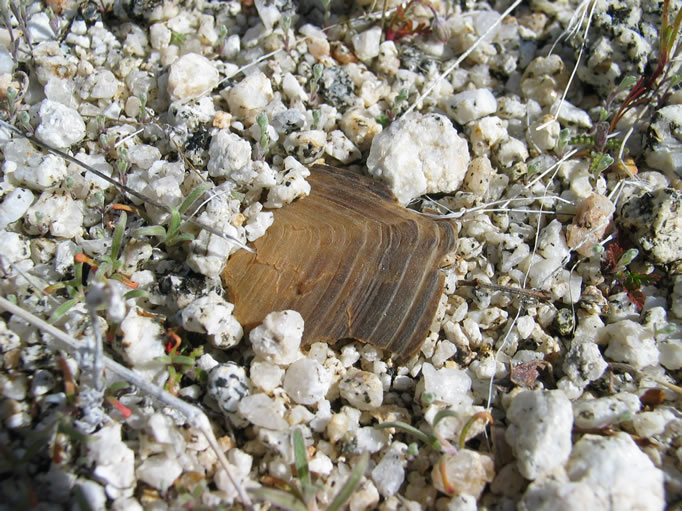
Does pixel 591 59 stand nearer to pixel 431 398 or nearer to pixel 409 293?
pixel 409 293

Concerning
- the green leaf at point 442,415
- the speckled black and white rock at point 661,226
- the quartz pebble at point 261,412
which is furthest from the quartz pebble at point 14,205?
the speckled black and white rock at point 661,226

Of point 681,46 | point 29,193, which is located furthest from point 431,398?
point 681,46

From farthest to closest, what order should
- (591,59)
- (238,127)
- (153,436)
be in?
(591,59), (238,127), (153,436)

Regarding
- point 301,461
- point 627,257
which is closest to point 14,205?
point 301,461

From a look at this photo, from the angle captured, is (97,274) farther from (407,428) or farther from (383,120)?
(383,120)

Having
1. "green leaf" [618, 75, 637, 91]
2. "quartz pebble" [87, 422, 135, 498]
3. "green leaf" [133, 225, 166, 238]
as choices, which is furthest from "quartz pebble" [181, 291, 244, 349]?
"green leaf" [618, 75, 637, 91]

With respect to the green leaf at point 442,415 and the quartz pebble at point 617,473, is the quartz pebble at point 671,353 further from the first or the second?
the green leaf at point 442,415
